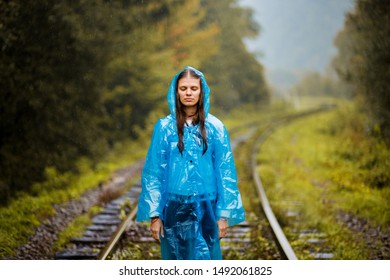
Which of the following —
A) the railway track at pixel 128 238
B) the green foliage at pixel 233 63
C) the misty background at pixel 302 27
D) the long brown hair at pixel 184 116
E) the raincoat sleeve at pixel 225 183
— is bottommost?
the railway track at pixel 128 238

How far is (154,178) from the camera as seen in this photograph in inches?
109

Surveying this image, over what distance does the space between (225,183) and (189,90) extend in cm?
71

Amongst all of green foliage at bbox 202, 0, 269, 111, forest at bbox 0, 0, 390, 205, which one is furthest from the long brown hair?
green foliage at bbox 202, 0, 269, 111

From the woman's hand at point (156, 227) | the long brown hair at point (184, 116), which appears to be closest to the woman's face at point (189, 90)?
the long brown hair at point (184, 116)

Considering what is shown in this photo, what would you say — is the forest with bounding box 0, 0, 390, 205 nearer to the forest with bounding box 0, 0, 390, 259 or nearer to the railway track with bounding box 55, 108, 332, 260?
the forest with bounding box 0, 0, 390, 259

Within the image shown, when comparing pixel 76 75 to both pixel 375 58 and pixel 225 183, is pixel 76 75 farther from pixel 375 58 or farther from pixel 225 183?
pixel 375 58

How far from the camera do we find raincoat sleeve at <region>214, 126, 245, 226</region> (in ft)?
9.18

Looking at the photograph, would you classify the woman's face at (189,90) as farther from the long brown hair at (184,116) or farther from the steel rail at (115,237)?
the steel rail at (115,237)

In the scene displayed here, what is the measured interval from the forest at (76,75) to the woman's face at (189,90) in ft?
13.4

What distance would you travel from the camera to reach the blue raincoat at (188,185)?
2768 millimetres

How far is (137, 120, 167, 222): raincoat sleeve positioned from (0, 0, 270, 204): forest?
3773mm
